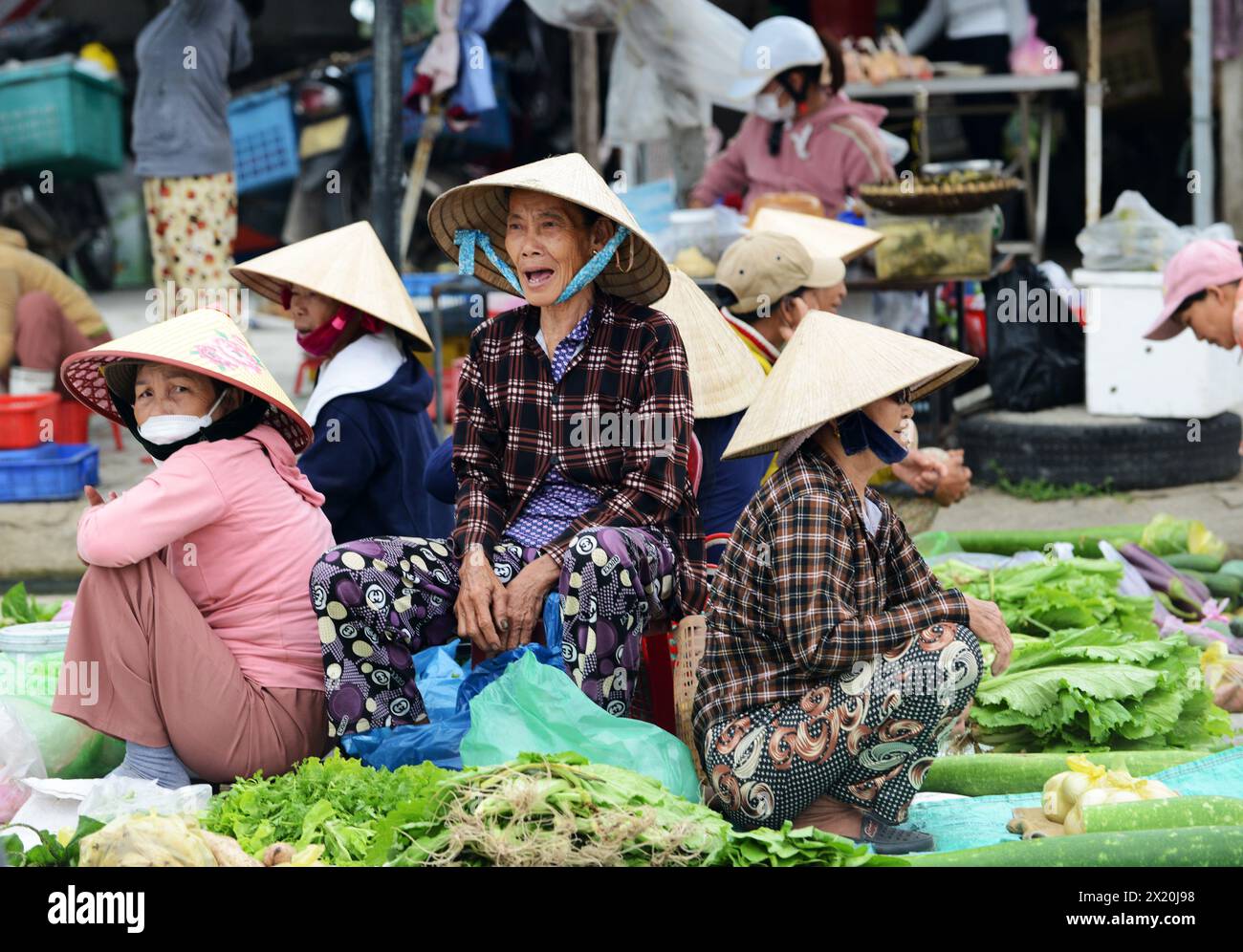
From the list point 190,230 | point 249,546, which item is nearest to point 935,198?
point 190,230

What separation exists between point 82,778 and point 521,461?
120 centimetres

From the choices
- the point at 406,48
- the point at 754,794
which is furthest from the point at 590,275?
the point at 406,48

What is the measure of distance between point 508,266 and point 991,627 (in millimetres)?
1509

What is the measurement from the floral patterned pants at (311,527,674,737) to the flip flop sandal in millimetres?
588

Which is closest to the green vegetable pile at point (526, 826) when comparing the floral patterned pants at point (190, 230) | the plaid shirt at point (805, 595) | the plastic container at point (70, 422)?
the plaid shirt at point (805, 595)

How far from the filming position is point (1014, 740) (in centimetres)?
405

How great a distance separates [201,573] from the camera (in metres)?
3.63

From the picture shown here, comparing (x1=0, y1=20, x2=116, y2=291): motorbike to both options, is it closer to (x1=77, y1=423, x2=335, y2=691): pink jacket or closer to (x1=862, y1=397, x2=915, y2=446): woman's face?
(x1=77, y1=423, x2=335, y2=691): pink jacket

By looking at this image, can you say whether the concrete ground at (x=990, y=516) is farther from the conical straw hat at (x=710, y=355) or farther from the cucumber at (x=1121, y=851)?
the cucumber at (x=1121, y=851)

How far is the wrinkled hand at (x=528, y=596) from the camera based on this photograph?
3607 millimetres

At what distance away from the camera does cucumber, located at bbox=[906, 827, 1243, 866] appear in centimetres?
300

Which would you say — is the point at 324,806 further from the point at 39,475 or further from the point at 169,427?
the point at 39,475

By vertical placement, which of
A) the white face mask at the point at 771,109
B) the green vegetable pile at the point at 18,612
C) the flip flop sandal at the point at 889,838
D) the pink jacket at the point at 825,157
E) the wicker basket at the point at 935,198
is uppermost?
the white face mask at the point at 771,109

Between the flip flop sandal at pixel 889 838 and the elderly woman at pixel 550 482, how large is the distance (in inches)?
23.2
